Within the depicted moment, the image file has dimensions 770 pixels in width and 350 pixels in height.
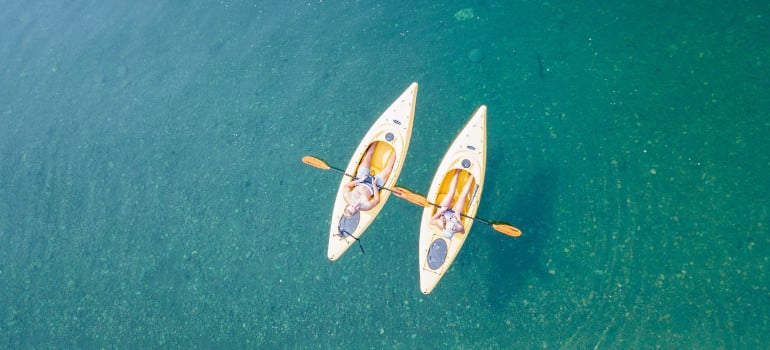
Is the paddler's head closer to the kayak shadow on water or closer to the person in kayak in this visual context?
the person in kayak

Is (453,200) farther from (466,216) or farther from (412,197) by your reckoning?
(412,197)

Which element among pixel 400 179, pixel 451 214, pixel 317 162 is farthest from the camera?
pixel 400 179

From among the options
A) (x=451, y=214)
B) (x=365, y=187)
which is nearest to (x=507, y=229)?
(x=451, y=214)

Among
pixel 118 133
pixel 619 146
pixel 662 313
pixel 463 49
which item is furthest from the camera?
pixel 118 133

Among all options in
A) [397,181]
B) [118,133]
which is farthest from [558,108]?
[118,133]

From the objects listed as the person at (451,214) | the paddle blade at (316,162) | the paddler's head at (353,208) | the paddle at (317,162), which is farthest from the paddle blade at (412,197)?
the paddle blade at (316,162)

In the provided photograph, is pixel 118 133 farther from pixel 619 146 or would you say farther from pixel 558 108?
pixel 619 146

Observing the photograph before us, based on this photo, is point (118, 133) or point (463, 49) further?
point (118, 133)
